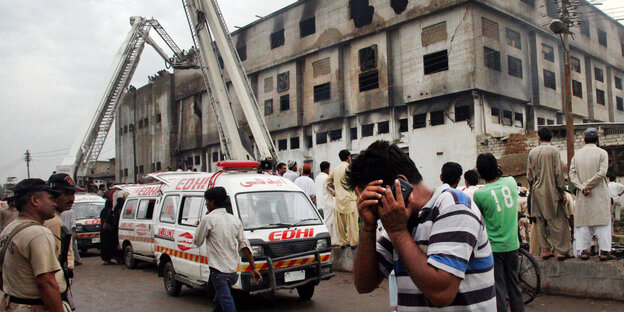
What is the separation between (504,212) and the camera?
4902mm

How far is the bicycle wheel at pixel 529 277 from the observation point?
637cm

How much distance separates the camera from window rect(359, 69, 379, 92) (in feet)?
97.7

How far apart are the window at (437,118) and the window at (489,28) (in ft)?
16.2

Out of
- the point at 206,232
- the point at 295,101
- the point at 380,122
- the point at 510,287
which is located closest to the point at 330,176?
the point at 206,232

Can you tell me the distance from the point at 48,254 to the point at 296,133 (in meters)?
32.3

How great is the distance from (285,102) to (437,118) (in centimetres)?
1296

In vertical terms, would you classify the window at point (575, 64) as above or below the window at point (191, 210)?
above

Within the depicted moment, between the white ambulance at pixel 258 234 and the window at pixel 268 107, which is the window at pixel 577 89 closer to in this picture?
the window at pixel 268 107

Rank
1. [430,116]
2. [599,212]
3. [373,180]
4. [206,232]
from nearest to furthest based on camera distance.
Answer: [373,180] → [206,232] → [599,212] → [430,116]

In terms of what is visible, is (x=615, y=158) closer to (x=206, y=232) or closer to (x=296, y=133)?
(x=296, y=133)

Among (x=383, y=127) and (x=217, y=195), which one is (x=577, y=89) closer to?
(x=383, y=127)

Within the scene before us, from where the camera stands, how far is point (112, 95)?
119 ft

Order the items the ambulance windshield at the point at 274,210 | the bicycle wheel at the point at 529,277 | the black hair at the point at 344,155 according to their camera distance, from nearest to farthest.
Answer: the bicycle wheel at the point at 529,277 < the ambulance windshield at the point at 274,210 < the black hair at the point at 344,155

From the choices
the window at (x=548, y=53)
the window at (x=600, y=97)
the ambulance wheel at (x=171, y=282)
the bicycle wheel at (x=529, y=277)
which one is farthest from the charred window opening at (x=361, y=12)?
the bicycle wheel at (x=529, y=277)
